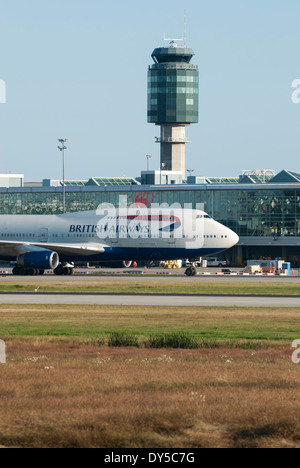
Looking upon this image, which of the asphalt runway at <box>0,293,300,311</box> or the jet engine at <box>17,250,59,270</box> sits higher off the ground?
the jet engine at <box>17,250,59,270</box>

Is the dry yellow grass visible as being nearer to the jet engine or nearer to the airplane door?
the jet engine

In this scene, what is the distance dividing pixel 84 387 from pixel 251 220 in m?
113

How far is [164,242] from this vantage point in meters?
86.1

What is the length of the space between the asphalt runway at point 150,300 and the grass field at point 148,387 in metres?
11.8

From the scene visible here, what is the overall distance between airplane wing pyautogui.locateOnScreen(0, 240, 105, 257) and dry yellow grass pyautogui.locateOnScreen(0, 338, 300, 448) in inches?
2204

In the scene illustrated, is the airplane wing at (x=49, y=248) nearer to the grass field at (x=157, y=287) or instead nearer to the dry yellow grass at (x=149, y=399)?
the grass field at (x=157, y=287)

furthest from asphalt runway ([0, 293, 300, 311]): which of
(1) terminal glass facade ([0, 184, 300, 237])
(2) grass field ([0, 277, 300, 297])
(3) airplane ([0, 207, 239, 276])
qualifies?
(1) terminal glass facade ([0, 184, 300, 237])

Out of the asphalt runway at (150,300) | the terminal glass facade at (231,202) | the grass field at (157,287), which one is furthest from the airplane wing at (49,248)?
the terminal glass facade at (231,202)

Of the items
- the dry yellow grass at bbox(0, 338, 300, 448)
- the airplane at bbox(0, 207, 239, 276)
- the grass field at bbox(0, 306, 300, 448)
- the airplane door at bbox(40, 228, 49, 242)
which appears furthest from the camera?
the airplane door at bbox(40, 228, 49, 242)

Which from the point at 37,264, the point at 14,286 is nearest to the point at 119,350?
the point at 14,286

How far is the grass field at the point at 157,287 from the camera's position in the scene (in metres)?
63.6

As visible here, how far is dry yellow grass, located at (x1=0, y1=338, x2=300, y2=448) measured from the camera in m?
17.9

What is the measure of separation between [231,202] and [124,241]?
52.7m
